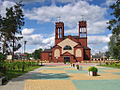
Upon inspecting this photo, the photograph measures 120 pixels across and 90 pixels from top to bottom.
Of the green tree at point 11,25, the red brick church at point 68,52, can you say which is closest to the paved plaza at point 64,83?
the green tree at point 11,25

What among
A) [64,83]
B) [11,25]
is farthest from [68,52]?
[64,83]

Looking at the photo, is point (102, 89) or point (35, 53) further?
point (35, 53)

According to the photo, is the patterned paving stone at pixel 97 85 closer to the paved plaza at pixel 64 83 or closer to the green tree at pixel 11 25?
the paved plaza at pixel 64 83

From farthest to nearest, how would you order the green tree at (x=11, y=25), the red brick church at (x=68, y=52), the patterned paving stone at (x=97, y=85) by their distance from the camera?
the red brick church at (x=68, y=52) → the green tree at (x=11, y=25) → the patterned paving stone at (x=97, y=85)

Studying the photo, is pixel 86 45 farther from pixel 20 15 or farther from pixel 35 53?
pixel 35 53

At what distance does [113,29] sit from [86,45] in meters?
48.6

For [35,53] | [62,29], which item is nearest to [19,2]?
[62,29]

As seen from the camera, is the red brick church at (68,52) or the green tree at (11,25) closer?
the green tree at (11,25)

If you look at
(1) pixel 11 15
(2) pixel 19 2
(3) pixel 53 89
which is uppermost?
(2) pixel 19 2

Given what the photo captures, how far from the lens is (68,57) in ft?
227

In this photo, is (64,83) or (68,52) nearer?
(64,83)

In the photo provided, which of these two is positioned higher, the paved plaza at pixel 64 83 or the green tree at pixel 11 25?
Answer: the green tree at pixel 11 25

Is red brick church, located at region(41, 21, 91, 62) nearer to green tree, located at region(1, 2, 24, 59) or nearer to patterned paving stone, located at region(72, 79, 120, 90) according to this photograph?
green tree, located at region(1, 2, 24, 59)

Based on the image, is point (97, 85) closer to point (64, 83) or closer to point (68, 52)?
point (64, 83)
